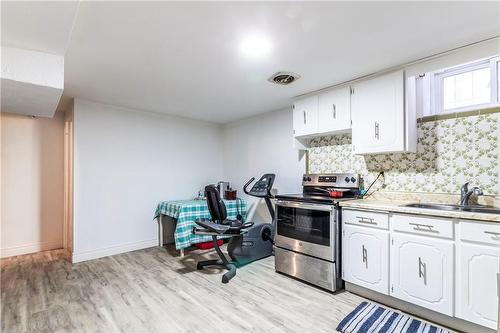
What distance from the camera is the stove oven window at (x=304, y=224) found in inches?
102

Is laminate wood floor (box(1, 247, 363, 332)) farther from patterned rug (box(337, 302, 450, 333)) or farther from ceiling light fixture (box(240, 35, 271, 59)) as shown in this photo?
ceiling light fixture (box(240, 35, 271, 59))

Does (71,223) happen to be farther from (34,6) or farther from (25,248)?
(34,6)

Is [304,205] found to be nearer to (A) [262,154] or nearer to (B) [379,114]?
(B) [379,114]

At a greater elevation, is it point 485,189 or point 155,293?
point 485,189

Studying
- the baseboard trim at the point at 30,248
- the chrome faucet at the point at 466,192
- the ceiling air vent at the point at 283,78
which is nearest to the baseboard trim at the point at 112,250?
the baseboard trim at the point at 30,248

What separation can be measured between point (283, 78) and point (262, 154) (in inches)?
68.4

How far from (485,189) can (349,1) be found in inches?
76.2

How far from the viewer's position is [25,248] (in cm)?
380

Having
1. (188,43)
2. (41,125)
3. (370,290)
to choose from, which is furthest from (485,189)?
(41,125)

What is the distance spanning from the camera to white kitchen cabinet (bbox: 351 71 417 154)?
7.85ft

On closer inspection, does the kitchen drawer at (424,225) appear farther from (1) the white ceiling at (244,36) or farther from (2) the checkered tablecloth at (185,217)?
(2) the checkered tablecloth at (185,217)

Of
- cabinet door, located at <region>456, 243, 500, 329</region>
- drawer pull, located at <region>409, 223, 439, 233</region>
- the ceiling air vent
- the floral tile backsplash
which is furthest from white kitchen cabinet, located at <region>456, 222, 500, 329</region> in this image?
the ceiling air vent

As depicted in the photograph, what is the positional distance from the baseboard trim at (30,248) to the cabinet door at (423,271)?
4.68 metres

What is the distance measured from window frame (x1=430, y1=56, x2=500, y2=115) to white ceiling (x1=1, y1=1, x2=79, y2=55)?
2.99 metres
